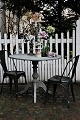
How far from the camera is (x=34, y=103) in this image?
5.52 m

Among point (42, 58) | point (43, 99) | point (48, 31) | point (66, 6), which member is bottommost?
point (43, 99)

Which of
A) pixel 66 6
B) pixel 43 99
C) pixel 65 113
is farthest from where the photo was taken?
pixel 66 6

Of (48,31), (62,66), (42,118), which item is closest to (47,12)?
(62,66)

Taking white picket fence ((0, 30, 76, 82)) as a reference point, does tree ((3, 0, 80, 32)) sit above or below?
above

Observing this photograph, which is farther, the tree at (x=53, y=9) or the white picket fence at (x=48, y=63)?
the tree at (x=53, y=9)

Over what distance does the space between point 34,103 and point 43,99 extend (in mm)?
332

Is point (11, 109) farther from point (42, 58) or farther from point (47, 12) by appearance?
point (47, 12)

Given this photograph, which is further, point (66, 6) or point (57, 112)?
point (66, 6)

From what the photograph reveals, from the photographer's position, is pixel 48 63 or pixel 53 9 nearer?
pixel 48 63

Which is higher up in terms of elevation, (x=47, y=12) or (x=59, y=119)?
(x=47, y=12)

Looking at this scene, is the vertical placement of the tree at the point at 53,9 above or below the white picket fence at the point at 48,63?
above

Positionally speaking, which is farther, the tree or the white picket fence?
the tree

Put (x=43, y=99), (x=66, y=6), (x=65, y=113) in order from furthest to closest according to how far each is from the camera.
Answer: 1. (x=66, y=6)
2. (x=43, y=99)
3. (x=65, y=113)

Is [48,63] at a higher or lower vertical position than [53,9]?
lower
